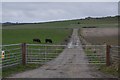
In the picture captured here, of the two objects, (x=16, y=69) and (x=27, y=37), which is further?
(x=27, y=37)

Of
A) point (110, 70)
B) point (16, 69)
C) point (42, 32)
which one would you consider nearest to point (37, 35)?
point (42, 32)

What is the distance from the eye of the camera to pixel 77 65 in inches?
756

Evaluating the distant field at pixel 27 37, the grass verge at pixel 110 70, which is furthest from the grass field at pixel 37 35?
the grass verge at pixel 110 70

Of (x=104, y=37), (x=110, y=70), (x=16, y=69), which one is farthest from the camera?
(x=104, y=37)

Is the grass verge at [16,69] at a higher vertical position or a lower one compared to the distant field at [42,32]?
lower

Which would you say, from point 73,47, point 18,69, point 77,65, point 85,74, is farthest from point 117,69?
point 73,47

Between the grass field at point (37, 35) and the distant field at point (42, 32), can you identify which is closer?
the grass field at point (37, 35)

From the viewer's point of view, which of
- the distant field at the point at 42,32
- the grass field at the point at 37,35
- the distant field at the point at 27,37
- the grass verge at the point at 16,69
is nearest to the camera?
the grass verge at the point at 16,69

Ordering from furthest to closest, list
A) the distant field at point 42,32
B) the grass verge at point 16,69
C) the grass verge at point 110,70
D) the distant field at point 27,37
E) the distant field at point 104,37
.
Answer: the distant field at point 42,32
the distant field at point 27,37
the distant field at point 104,37
the grass verge at point 110,70
the grass verge at point 16,69

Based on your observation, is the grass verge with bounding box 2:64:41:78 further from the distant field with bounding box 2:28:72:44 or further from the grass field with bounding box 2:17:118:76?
the distant field with bounding box 2:28:72:44

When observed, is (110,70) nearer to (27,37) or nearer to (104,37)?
(104,37)

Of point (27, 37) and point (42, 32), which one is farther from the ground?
point (42, 32)

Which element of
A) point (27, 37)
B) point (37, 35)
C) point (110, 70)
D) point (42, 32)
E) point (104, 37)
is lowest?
point (110, 70)

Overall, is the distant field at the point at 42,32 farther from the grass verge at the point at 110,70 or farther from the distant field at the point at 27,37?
the grass verge at the point at 110,70
